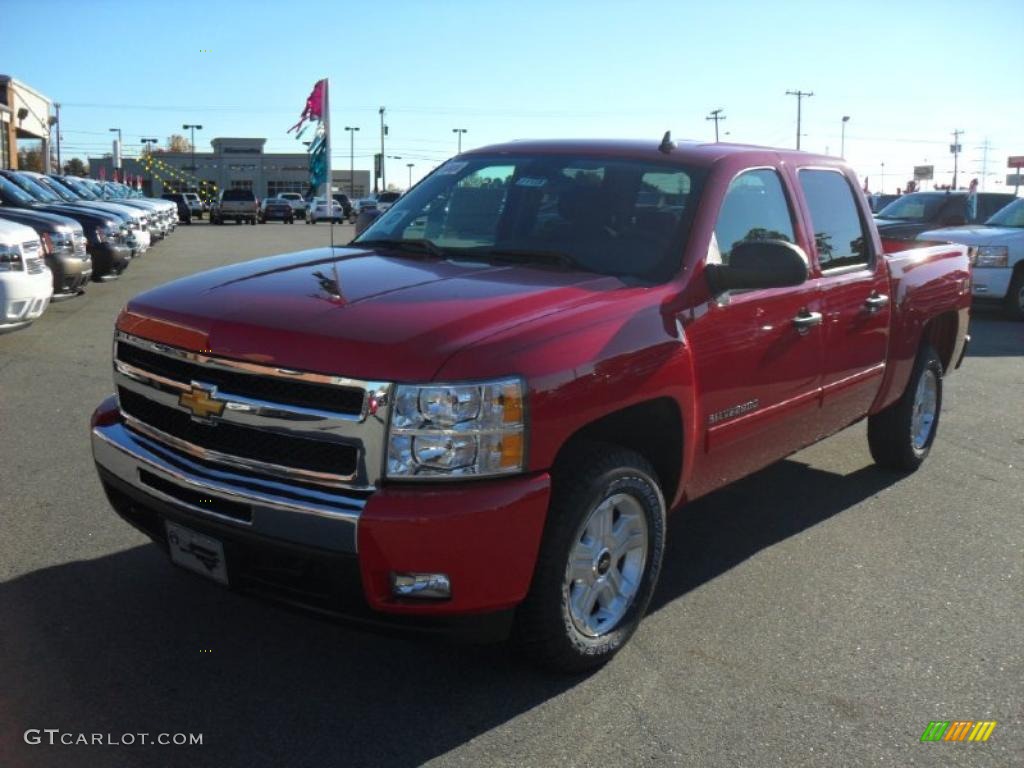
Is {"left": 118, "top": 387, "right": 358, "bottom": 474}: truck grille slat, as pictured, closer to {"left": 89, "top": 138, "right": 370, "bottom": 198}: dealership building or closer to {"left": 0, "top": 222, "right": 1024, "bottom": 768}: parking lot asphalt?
{"left": 0, "top": 222, "right": 1024, "bottom": 768}: parking lot asphalt

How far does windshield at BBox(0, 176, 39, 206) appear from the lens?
14620 mm

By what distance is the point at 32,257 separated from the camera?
9281 millimetres

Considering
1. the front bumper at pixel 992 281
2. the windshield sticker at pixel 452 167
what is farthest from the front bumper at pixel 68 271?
the front bumper at pixel 992 281

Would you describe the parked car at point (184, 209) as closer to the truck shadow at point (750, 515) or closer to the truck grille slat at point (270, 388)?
the truck shadow at point (750, 515)

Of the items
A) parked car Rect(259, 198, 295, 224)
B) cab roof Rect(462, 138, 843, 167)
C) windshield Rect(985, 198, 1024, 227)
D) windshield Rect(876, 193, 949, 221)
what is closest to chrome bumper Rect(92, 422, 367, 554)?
cab roof Rect(462, 138, 843, 167)

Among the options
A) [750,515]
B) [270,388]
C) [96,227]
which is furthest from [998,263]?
[270,388]

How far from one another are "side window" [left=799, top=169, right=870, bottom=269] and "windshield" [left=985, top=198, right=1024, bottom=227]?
11083mm

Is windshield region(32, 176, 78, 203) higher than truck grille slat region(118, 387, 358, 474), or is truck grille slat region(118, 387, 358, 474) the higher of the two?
windshield region(32, 176, 78, 203)

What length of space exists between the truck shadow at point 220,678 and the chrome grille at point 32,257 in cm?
563

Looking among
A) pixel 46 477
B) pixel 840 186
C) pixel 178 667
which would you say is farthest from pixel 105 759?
pixel 840 186

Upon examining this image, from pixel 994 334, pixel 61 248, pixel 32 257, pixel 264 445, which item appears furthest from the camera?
pixel 994 334

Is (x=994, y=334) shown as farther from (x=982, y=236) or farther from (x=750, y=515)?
(x=750, y=515)

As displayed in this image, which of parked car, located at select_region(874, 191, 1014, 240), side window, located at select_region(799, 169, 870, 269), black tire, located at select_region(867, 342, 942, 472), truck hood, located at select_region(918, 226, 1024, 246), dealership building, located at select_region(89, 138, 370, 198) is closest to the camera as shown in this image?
side window, located at select_region(799, 169, 870, 269)

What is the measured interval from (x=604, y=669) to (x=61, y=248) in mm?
10355
